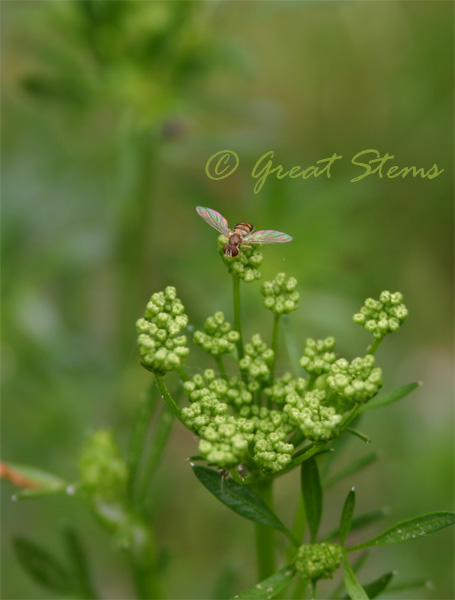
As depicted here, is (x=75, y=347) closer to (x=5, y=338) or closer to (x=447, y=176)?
(x=5, y=338)

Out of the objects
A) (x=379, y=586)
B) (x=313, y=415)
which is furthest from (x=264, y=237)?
(x=379, y=586)

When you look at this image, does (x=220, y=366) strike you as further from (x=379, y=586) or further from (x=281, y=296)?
(x=379, y=586)

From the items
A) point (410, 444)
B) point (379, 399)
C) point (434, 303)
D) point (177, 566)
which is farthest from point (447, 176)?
point (379, 399)

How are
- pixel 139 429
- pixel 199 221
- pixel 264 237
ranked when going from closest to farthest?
pixel 264 237 → pixel 139 429 → pixel 199 221

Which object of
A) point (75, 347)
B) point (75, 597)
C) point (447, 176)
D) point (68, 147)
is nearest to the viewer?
point (75, 597)

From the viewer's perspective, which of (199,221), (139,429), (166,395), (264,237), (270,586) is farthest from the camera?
(199,221)

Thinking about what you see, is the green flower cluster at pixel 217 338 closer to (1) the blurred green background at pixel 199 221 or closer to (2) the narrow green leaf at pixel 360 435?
(2) the narrow green leaf at pixel 360 435

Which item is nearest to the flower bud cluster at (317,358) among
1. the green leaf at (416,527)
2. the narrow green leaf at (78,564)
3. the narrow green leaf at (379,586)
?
the green leaf at (416,527)
